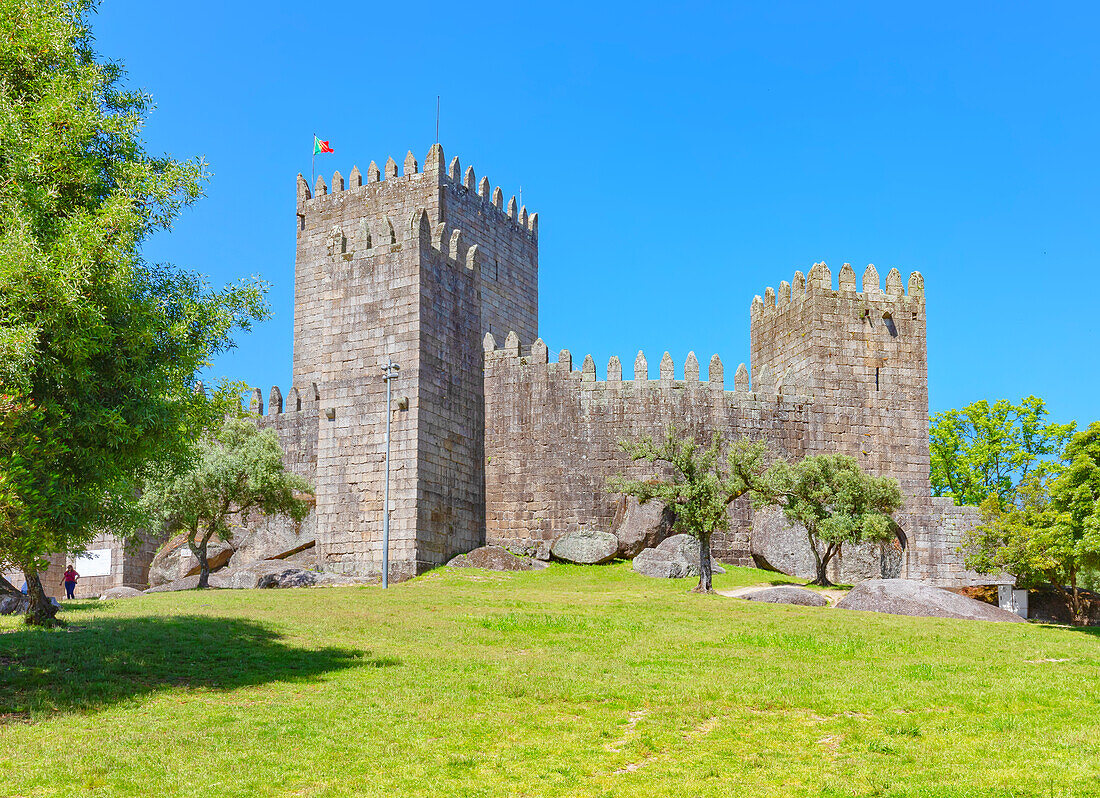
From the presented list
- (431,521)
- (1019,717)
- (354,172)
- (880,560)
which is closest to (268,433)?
(431,521)

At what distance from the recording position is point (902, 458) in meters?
34.5

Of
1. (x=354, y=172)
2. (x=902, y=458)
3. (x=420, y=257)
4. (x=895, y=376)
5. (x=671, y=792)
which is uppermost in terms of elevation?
(x=354, y=172)

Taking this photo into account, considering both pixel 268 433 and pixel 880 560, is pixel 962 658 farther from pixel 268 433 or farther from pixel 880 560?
pixel 268 433

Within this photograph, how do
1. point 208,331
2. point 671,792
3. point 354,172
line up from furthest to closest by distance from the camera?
point 354,172 → point 208,331 → point 671,792

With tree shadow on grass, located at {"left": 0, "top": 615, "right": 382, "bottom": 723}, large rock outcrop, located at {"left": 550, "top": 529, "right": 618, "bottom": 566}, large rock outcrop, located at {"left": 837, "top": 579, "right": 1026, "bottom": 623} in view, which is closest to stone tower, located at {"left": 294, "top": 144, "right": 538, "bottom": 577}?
large rock outcrop, located at {"left": 550, "top": 529, "right": 618, "bottom": 566}

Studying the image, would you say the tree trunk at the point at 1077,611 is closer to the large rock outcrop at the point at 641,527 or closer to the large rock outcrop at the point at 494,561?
the large rock outcrop at the point at 641,527

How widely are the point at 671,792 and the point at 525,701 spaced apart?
381cm

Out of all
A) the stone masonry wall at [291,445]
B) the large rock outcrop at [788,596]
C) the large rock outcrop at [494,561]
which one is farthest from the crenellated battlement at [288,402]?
the large rock outcrop at [788,596]

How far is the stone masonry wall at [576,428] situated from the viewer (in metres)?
32.7

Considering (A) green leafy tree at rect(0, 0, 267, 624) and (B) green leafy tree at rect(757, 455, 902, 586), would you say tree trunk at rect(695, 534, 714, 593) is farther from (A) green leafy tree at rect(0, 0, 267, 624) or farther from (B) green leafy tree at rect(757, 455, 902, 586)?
(A) green leafy tree at rect(0, 0, 267, 624)

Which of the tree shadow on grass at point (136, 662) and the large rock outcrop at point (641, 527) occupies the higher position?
the large rock outcrop at point (641, 527)

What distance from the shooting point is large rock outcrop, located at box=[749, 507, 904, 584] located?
31.3m

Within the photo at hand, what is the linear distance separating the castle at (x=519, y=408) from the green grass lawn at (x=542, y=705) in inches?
357

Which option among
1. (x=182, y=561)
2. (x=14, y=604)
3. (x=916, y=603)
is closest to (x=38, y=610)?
(x=14, y=604)
